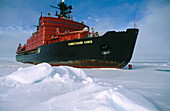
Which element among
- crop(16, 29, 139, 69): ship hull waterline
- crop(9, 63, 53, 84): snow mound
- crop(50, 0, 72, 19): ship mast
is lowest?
crop(9, 63, 53, 84): snow mound

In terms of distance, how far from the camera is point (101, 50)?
27.9ft

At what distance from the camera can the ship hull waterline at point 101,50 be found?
315 inches

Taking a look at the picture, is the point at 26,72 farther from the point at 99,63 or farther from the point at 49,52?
the point at 49,52

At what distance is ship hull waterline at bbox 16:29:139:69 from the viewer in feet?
26.3

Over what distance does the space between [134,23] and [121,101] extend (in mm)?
8603

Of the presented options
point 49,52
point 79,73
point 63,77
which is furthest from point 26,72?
point 49,52

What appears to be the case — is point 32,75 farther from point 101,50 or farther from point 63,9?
point 63,9

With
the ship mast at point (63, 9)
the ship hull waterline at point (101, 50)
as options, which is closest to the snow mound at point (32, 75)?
the ship hull waterline at point (101, 50)

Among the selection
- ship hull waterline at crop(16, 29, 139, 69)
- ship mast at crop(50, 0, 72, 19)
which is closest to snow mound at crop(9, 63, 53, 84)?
ship hull waterline at crop(16, 29, 139, 69)

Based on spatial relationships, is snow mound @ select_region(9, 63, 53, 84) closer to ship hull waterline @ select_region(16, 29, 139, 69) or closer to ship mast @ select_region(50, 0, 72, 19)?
ship hull waterline @ select_region(16, 29, 139, 69)

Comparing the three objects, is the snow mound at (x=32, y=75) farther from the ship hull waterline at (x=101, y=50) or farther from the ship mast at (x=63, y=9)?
the ship mast at (x=63, y=9)

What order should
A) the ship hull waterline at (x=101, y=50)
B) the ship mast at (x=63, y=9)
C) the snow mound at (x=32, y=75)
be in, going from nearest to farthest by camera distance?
1. the snow mound at (x=32, y=75)
2. the ship hull waterline at (x=101, y=50)
3. the ship mast at (x=63, y=9)

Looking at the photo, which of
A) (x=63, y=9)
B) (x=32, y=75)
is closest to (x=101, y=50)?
(x=32, y=75)

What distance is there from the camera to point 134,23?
8172mm
